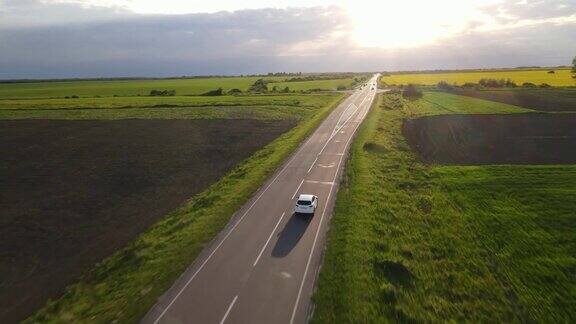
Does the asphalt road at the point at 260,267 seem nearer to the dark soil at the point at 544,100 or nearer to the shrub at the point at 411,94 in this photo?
the dark soil at the point at 544,100

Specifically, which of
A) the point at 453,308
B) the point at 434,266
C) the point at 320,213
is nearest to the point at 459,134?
the point at 320,213

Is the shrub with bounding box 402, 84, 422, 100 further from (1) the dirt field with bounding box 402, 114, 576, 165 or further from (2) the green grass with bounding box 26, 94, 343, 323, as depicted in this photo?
(2) the green grass with bounding box 26, 94, 343, 323

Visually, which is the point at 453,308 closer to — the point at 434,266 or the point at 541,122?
the point at 434,266

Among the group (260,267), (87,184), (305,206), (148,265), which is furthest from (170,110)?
(260,267)

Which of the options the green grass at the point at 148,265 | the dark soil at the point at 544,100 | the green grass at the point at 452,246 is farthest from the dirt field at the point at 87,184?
the dark soil at the point at 544,100

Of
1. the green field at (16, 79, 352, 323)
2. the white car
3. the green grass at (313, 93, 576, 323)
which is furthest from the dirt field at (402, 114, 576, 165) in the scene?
the white car
